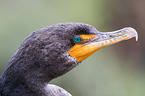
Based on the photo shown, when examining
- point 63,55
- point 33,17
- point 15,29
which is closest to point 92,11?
Answer: point 33,17

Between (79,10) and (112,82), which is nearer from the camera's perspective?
(112,82)

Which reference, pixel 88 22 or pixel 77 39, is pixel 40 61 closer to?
pixel 77 39

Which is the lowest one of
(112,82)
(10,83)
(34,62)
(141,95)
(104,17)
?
(141,95)

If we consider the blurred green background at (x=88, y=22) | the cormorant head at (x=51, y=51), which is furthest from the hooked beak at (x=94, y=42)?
the blurred green background at (x=88, y=22)

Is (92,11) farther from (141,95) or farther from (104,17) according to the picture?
(141,95)

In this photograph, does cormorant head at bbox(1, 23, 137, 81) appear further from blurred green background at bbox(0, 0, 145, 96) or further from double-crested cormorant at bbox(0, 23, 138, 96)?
blurred green background at bbox(0, 0, 145, 96)

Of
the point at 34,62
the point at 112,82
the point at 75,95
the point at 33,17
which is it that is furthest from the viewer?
the point at 112,82

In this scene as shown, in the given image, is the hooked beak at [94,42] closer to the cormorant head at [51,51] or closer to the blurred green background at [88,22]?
the cormorant head at [51,51]

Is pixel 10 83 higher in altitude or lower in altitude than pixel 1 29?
higher
